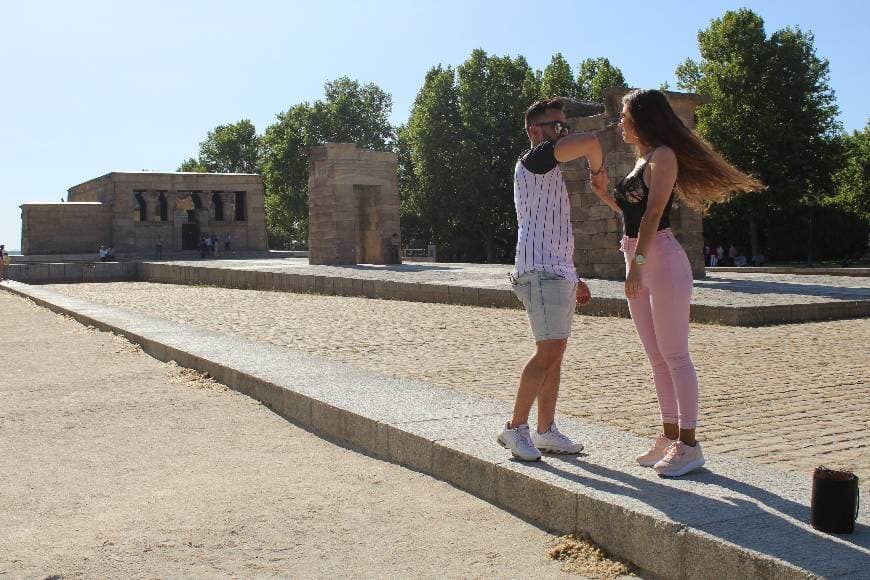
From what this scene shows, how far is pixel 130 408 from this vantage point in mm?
7395

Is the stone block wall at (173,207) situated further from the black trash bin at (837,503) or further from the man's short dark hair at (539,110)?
the black trash bin at (837,503)

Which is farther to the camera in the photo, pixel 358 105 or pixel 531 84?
pixel 358 105

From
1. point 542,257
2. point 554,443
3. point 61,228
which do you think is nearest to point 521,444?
point 554,443

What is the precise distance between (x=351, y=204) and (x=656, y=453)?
26.4 metres

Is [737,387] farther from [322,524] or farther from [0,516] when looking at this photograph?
[0,516]

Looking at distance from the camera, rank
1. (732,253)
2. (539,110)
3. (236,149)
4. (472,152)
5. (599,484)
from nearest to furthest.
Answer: (599,484)
(539,110)
(732,253)
(472,152)
(236,149)

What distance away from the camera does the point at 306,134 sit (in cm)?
7250

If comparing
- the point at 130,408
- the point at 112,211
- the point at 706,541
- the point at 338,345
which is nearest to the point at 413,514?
the point at 706,541

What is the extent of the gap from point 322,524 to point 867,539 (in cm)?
226

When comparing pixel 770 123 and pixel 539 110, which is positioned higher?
pixel 770 123

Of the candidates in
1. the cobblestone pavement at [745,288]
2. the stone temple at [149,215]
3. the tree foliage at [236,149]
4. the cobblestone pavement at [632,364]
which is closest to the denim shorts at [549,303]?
the cobblestone pavement at [632,364]

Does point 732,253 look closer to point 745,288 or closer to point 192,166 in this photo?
point 745,288

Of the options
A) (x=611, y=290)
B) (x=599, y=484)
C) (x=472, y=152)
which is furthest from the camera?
(x=472, y=152)

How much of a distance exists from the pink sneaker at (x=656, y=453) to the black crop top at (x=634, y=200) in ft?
3.19
